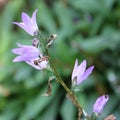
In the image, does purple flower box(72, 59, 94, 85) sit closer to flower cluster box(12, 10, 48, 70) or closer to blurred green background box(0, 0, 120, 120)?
flower cluster box(12, 10, 48, 70)

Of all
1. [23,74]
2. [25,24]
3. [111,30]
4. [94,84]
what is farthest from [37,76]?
[25,24]

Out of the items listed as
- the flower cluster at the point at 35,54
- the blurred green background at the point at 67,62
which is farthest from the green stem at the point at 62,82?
the blurred green background at the point at 67,62

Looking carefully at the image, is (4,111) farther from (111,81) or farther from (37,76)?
(111,81)

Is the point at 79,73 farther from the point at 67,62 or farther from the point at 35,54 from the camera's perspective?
the point at 67,62

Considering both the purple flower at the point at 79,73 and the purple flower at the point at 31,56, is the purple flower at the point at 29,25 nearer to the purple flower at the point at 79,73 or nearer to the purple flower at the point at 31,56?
the purple flower at the point at 31,56

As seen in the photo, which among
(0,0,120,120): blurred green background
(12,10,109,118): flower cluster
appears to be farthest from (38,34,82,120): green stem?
(0,0,120,120): blurred green background

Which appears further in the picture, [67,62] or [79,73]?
[67,62]

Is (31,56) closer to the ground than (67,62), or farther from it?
farther from it

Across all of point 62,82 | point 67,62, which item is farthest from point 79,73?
point 67,62
